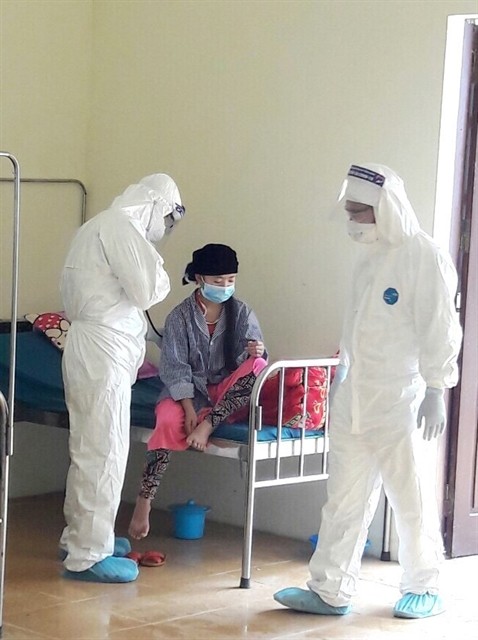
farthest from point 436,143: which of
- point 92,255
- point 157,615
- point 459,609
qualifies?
point 157,615

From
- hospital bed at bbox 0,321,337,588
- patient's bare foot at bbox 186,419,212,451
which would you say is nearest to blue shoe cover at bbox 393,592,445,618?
hospital bed at bbox 0,321,337,588

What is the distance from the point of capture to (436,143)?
4.81 m

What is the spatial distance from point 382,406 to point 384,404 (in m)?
0.01

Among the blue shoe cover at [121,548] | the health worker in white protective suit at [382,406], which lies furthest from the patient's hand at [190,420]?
the health worker in white protective suit at [382,406]

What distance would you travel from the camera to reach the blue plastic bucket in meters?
5.12

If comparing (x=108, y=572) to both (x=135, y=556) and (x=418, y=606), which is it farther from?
(x=418, y=606)

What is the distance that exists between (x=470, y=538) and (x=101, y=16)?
3.01 m

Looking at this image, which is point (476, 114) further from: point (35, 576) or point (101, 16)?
point (35, 576)

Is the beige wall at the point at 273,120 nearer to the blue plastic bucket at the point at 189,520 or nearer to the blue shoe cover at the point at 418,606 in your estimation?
Answer: the blue plastic bucket at the point at 189,520

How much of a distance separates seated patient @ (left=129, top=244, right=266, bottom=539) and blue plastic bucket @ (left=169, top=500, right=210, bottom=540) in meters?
0.41

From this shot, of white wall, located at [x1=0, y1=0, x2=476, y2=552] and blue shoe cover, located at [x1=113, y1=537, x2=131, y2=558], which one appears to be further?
white wall, located at [x1=0, y1=0, x2=476, y2=552]

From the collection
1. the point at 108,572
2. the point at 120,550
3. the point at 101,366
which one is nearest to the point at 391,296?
the point at 101,366

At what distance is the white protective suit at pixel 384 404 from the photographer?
404 cm

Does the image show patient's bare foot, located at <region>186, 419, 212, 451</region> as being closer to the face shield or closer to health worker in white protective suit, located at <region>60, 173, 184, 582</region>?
health worker in white protective suit, located at <region>60, 173, 184, 582</region>
